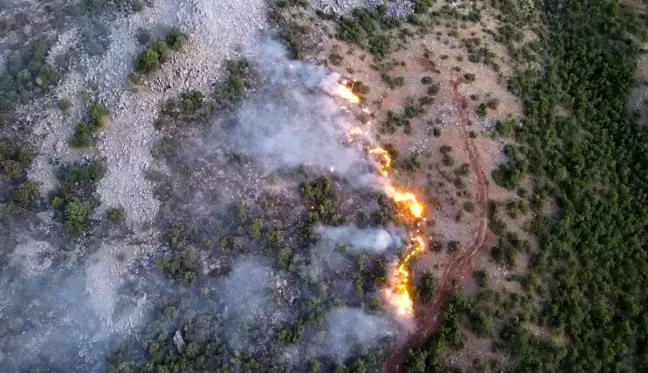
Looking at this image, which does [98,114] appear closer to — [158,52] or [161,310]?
[158,52]

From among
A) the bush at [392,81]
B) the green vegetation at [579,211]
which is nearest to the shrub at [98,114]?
the bush at [392,81]

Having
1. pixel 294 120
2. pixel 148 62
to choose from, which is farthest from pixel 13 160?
pixel 294 120

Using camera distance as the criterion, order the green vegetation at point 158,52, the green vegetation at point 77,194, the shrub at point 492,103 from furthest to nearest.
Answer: the shrub at point 492,103, the green vegetation at point 158,52, the green vegetation at point 77,194

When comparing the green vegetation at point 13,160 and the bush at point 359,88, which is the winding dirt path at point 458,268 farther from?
the green vegetation at point 13,160

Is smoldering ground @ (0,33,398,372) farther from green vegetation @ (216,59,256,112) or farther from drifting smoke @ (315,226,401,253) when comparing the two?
green vegetation @ (216,59,256,112)

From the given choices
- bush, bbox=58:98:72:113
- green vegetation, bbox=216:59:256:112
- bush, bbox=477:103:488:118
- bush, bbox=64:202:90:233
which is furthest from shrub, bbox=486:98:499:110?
bush, bbox=58:98:72:113
